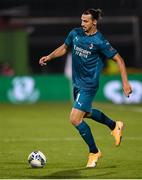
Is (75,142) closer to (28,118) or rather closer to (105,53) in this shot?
(105,53)

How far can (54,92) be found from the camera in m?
27.2

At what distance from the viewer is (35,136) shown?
14.8 metres

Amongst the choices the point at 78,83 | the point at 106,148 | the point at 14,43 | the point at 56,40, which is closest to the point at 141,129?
the point at 106,148

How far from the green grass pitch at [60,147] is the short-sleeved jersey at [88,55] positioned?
1.25 meters

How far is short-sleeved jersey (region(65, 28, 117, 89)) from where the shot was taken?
10.1 metres

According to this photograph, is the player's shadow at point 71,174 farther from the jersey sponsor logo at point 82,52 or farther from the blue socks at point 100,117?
the jersey sponsor logo at point 82,52

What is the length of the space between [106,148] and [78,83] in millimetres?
2560

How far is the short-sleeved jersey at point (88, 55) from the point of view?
10.1 meters

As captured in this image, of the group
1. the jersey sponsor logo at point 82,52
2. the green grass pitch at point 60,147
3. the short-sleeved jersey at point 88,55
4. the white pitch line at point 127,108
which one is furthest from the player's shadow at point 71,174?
the white pitch line at point 127,108

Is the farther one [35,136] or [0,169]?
[35,136]

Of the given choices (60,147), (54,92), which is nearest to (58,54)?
(60,147)

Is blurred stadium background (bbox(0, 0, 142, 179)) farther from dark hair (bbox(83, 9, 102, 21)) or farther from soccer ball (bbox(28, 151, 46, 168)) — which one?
dark hair (bbox(83, 9, 102, 21))

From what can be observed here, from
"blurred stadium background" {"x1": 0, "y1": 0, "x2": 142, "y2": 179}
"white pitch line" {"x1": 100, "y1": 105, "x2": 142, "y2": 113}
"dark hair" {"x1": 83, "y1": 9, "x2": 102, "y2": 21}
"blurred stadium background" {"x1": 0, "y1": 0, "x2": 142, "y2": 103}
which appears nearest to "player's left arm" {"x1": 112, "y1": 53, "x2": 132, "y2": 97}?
"dark hair" {"x1": 83, "y1": 9, "x2": 102, "y2": 21}

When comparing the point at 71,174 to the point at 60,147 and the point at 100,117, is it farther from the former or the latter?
the point at 60,147
